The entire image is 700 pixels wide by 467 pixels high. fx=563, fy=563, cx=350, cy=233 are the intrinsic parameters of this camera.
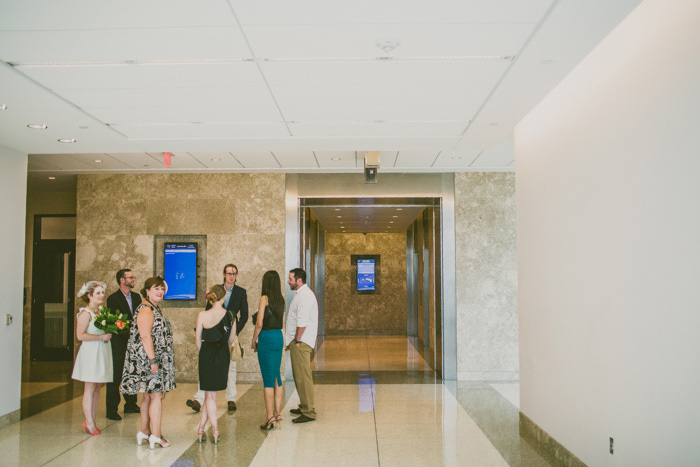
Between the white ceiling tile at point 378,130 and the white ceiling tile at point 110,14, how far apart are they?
2.53 m

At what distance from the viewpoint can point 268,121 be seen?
19.0ft

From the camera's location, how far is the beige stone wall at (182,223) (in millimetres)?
9281

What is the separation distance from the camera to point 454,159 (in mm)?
8484

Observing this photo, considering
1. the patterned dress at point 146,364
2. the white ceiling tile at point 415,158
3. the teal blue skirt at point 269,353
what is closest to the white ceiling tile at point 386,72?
the patterned dress at point 146,364

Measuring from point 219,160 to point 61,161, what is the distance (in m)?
2.39

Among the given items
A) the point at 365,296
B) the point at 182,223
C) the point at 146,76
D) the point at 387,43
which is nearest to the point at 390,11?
the point at 387,43

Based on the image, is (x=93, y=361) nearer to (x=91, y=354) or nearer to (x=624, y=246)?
(x=91, y=354)

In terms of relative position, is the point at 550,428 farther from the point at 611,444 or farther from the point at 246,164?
the point at 246,164

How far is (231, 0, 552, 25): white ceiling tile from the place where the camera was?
3211 mm

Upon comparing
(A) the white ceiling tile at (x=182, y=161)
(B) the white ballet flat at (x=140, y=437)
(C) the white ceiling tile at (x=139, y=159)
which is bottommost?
(B) the white ballet flat at (x=140, y=437)

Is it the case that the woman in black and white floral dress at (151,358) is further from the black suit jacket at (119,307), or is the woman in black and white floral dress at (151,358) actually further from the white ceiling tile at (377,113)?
the white ceiling tile at (377,113)

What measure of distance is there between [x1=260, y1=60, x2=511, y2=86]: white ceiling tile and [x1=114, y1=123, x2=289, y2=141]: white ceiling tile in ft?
4.90

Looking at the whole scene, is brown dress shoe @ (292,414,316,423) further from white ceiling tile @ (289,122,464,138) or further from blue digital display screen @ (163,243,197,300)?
blue digital display screen @ (163,243,197,300)

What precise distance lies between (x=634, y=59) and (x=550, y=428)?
11.2 ft
